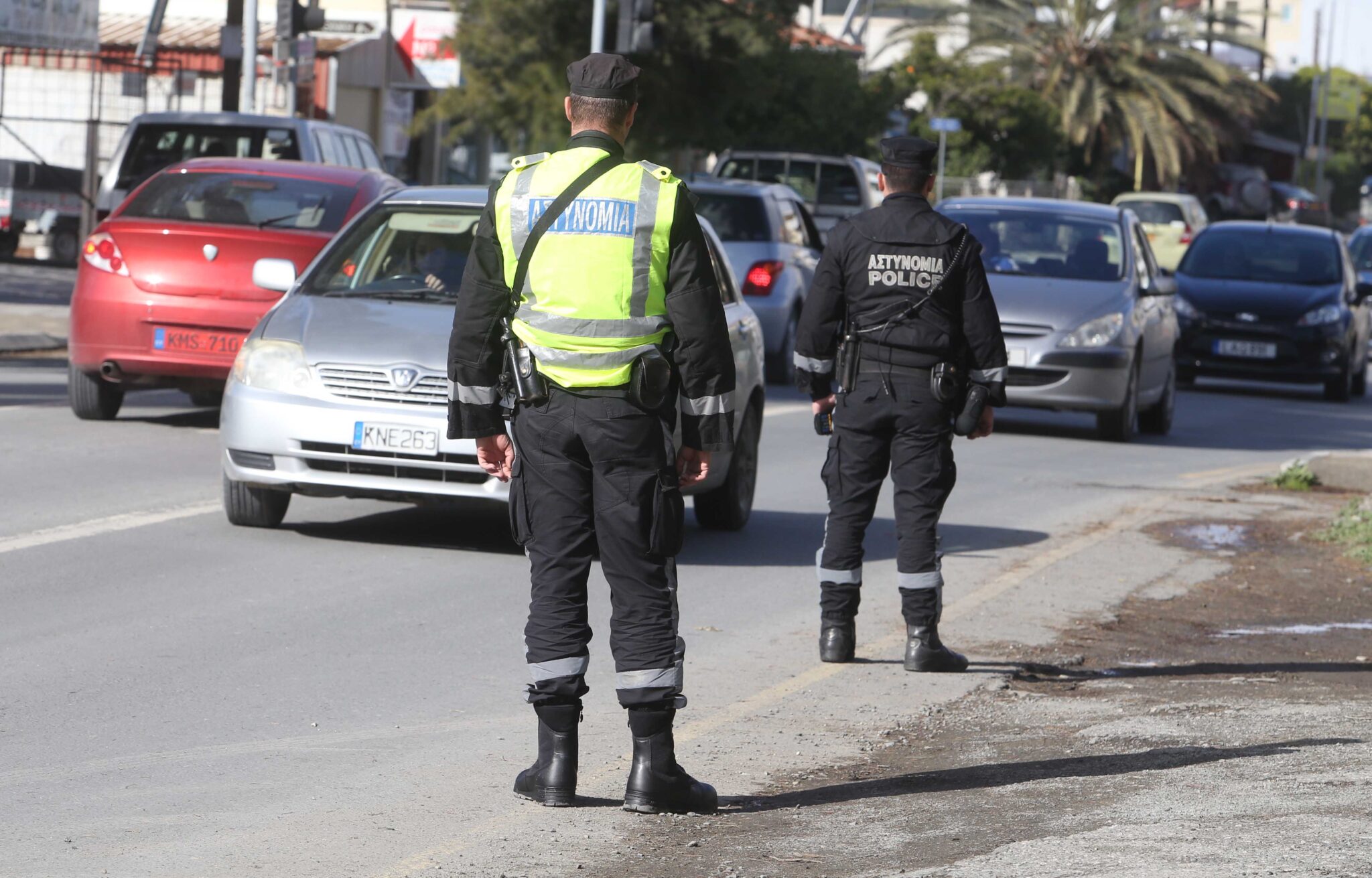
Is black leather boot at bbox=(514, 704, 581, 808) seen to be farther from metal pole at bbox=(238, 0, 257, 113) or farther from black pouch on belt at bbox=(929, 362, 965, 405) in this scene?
metal pole at bbox=(238, 0, 257, 113)

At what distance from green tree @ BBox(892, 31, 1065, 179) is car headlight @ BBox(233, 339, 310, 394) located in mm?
42965

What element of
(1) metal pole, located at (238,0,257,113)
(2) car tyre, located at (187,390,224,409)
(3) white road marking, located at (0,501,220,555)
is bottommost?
(3) white road marking, located at (0,501,220,555)

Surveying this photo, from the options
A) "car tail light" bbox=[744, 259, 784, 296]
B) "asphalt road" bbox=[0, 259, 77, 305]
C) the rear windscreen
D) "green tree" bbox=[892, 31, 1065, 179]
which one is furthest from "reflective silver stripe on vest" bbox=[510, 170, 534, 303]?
"green tree" bbox=[892, 31, 1065, 179]

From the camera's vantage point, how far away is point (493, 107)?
108 feet

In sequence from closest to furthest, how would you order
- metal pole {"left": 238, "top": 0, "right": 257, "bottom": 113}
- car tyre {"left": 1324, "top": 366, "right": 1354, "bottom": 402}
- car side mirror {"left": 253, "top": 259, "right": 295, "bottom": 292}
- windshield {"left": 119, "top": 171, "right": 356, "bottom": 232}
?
car side mirror {"left": 253, "top": 259, "right": 295, "bottom": 292}
windshield {"left": 119, "top": 171, "right": 356, "bottom": 232}
car tyre {"left": 1324, "top": 366, "right": 1354, "bottom": 402}
metal pole {"left": 238, "top": 0, "right": 257, "bottom": 113}

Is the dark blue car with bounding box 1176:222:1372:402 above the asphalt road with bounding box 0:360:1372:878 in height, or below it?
above

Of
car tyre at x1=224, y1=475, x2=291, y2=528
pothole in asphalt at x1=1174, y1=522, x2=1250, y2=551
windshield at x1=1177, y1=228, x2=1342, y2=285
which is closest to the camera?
car tyre at x1=224, y1=475, x2=291, y2=528

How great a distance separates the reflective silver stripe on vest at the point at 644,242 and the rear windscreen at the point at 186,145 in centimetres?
1267

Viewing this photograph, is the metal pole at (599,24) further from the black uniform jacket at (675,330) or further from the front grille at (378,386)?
the black uniform jacket at (675,330)

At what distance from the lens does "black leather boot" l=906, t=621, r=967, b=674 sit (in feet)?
23.8

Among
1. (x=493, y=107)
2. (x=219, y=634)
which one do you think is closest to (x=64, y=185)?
(x=493, y=107)

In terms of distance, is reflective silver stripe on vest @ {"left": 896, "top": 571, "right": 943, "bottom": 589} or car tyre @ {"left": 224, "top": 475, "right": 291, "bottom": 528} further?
A: car tyre @ {"left": 224, "top": 475, "right": 291, "bottom": 528}

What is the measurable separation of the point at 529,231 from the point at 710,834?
1506 mm

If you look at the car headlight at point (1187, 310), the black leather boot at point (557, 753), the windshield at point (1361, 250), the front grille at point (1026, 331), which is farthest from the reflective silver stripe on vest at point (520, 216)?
the windshield at point (1361, 250)
